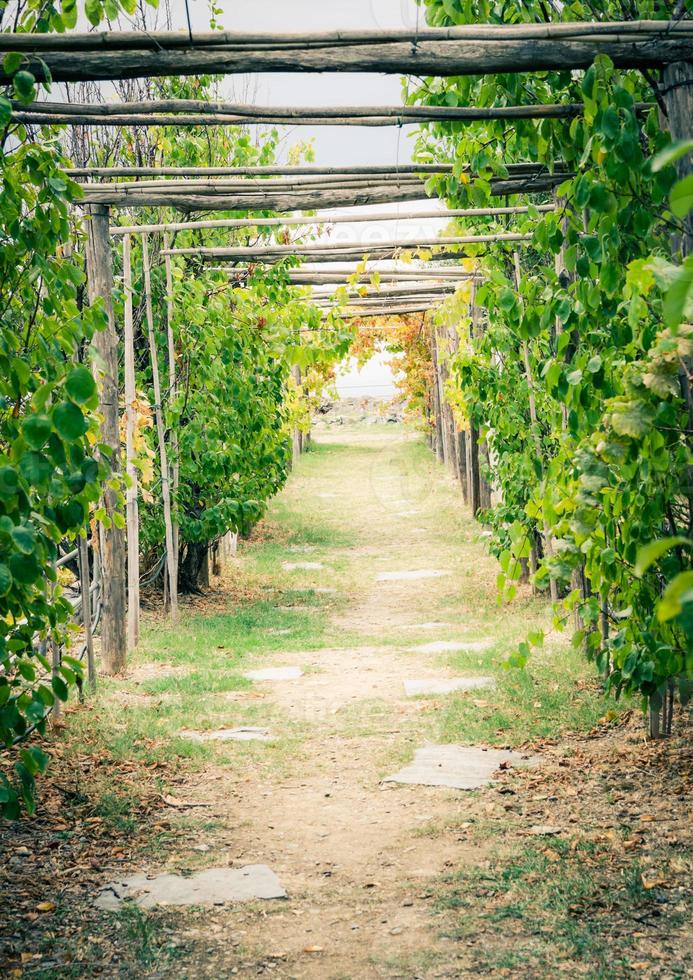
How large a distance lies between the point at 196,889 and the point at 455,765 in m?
1.76

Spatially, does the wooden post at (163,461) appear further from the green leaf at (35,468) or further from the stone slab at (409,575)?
the green leaf at (35,468)

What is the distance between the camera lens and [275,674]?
7.49 meters

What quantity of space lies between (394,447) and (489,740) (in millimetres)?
26198

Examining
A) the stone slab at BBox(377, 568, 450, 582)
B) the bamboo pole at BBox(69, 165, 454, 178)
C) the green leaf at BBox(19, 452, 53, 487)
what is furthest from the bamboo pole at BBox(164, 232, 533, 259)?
the green leaf at BBox(19, 452, 53, 487)

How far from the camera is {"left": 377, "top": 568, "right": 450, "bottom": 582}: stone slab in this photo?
450 inches

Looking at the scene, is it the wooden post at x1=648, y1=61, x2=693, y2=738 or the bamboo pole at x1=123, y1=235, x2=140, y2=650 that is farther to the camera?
the bamboo pole at x1=123, y1=235, x2=140, y2=650

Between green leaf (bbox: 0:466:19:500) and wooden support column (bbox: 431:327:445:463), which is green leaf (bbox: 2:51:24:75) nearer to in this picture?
green leaf (bbox: 0:466:19:500)

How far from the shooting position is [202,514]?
9.48 meters

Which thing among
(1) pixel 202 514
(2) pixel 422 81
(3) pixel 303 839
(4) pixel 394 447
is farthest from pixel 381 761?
(4) pixel 394 447

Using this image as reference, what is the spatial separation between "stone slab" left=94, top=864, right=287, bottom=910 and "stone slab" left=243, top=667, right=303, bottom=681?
128 inches

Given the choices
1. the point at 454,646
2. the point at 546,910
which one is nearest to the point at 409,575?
the point at 454,646

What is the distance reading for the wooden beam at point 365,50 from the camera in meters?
3.44

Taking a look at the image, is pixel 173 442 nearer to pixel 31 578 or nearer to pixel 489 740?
pixel 489 740

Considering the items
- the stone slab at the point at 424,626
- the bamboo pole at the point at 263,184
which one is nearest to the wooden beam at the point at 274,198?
the bamboo pole at the point at 263,184
